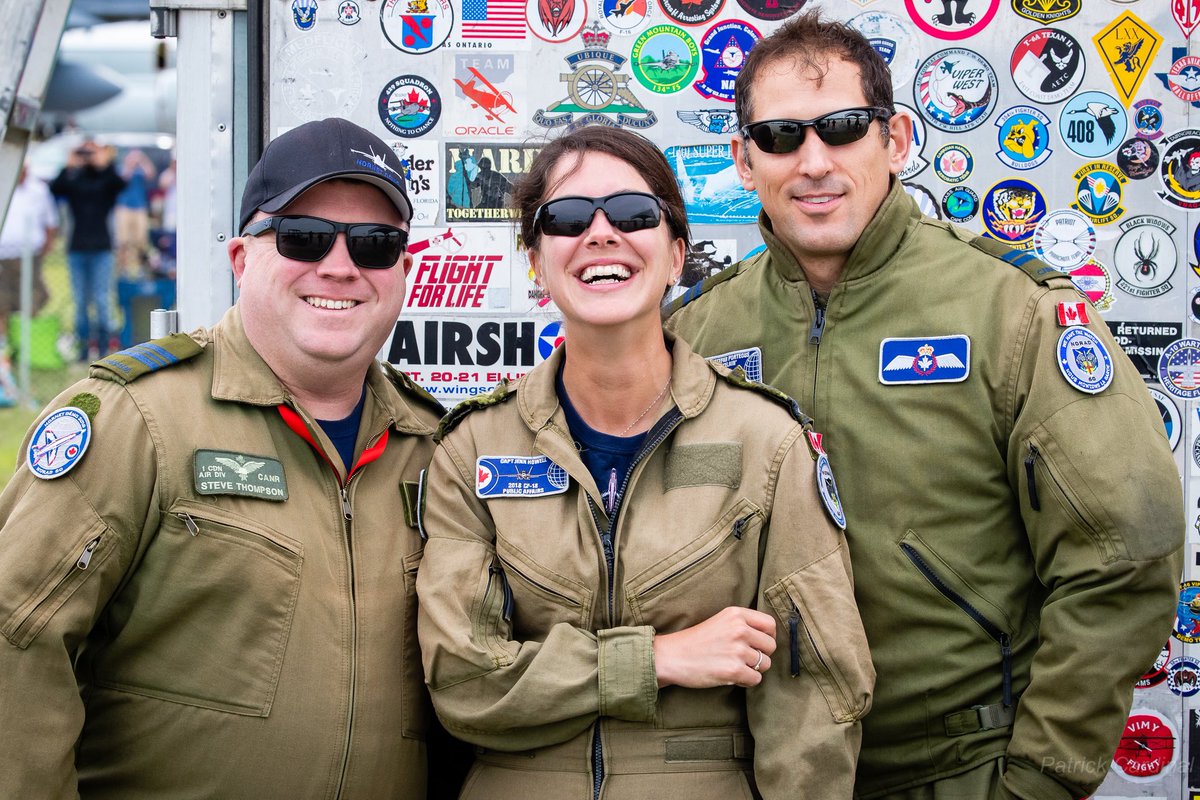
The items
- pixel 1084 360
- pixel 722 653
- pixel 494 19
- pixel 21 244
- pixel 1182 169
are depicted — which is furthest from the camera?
pixel 21 244

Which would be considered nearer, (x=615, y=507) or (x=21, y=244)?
(x=615, y=507)

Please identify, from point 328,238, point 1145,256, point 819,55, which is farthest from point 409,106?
point 1145,256

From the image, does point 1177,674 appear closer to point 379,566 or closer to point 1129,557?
Answer: point 1129,557

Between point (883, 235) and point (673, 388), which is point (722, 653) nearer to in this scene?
point (673, 388)

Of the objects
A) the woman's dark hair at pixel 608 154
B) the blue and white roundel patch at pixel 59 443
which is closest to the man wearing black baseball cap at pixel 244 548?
the blue and white roundel patch at pixel 59 443

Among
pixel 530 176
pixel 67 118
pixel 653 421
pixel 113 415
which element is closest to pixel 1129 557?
pixel 653 421

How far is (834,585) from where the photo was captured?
2324 mm

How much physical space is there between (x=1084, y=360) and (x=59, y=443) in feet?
7.17

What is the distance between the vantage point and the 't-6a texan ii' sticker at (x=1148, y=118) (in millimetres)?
3180

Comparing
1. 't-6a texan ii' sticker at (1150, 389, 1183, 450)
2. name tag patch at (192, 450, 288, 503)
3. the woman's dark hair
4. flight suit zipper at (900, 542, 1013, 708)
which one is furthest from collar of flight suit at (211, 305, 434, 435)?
't-6a texan ii' sticker at (1150, 389, 1183, 450)

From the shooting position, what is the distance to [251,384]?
2.59 meters

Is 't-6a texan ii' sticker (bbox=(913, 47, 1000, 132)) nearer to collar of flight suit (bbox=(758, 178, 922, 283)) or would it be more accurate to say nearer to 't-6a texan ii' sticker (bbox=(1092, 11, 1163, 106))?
't-6a texan ii' sticker (bbox=(1092, 11, 1163, 106))

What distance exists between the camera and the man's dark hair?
8.84ft

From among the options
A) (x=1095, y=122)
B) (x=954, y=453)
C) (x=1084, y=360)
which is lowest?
(x=954, y=453)
